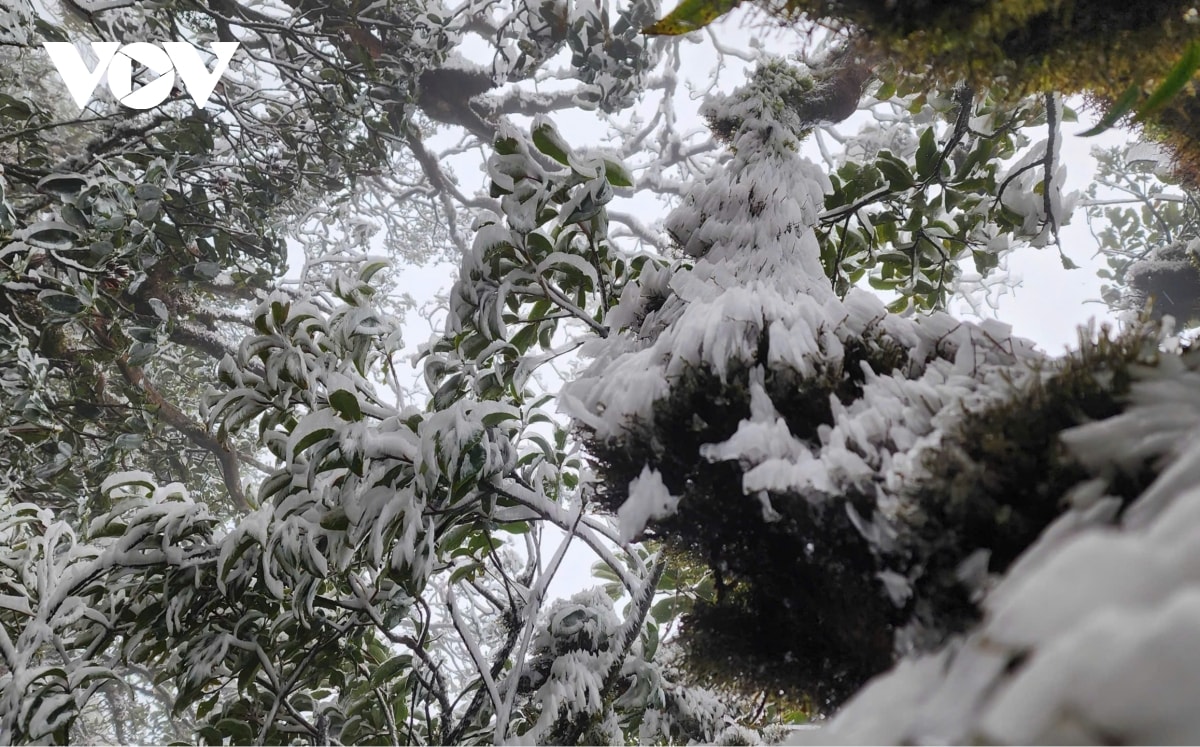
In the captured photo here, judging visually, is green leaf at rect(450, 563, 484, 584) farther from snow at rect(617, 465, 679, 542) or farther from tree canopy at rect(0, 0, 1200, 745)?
snow at rect(617, 465, 679, 542)

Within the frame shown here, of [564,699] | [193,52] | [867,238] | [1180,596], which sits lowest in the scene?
[564,699]

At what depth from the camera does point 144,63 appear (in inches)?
84.7

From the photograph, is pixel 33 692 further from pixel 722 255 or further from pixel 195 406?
pixel 195 406

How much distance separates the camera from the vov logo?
1.94 metres

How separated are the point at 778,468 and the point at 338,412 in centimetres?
83

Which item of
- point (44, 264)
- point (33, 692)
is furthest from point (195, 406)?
point (33, 692)

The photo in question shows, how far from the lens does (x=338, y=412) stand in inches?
42.2

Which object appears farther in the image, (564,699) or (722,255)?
(564,699)

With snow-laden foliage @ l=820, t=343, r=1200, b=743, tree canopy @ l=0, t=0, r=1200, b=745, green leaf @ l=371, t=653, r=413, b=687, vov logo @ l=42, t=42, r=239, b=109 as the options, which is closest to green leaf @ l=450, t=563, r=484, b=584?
tree canopy @ l=0, t=0, r=1200, b=745

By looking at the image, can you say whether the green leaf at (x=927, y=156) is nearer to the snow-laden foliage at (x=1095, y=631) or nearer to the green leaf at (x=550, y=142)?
the green leaf at (x=550, y=142)

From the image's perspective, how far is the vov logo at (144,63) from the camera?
194 centimetres

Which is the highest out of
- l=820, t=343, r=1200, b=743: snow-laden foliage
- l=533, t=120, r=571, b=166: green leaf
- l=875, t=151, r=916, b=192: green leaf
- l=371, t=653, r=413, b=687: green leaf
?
l=533, t=120, r=571, b=166: green leaf

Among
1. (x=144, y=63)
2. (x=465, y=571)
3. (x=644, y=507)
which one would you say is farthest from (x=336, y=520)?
(x=144, y=63)

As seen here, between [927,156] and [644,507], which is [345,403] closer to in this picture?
[644,507]
